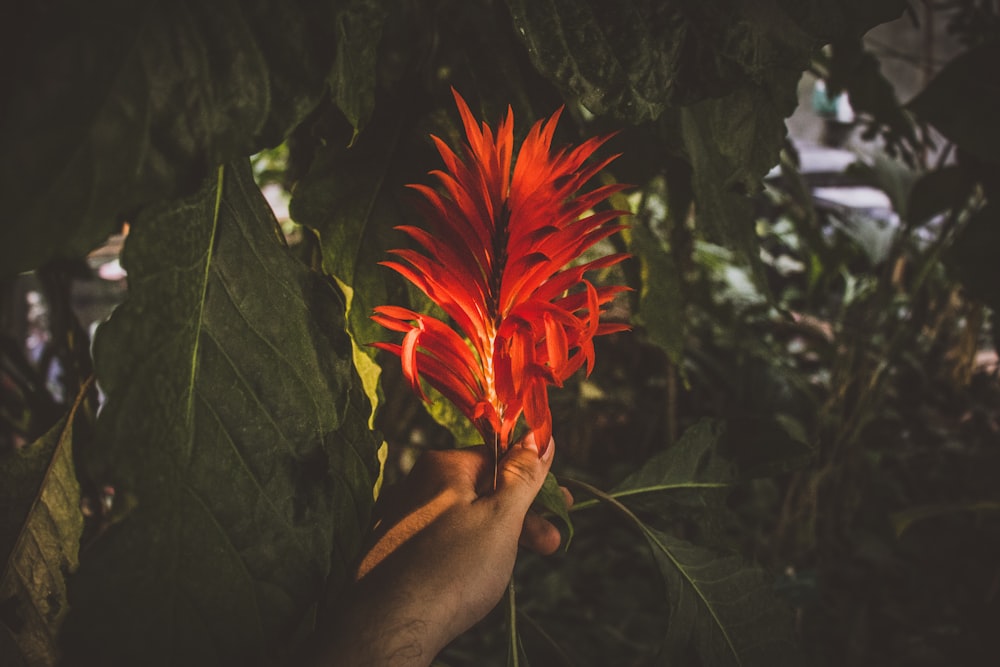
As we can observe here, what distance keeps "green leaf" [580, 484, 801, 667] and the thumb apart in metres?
0.11

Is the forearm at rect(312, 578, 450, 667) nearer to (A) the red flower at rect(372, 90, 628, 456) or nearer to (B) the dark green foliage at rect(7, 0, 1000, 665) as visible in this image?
(B) the dark green foliage at rect(7, 0, 1000, 665)

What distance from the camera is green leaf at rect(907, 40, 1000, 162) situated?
0.90 metres

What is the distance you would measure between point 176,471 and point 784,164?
115cm

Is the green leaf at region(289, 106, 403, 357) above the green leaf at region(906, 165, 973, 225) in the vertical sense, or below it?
above

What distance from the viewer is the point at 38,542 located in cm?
55

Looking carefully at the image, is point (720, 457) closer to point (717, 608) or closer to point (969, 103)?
point (717, 608)

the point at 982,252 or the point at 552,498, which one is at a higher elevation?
→ the point at 552,498

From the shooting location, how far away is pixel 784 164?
1.23 m

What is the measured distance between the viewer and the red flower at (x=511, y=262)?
438 millimetres

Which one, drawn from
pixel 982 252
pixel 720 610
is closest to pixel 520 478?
pixel 720 610

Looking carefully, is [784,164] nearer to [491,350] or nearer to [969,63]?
[969,63]

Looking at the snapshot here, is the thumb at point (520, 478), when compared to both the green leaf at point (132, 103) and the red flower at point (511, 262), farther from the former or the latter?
the green leaf at point (132, 103)

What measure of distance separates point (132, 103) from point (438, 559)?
13.3 inches

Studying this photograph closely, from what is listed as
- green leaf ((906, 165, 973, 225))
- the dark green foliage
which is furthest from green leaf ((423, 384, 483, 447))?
green leaf ((906, 165, 973, 225))
